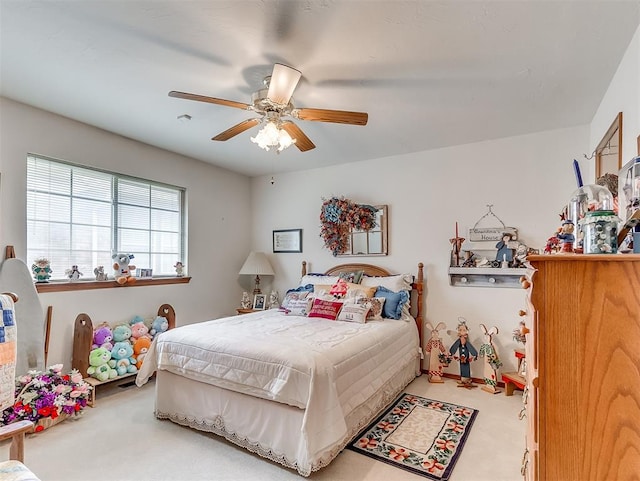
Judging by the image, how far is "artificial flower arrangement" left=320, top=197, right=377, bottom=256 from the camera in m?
4.32

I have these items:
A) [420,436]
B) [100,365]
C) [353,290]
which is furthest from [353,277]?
[100,365]

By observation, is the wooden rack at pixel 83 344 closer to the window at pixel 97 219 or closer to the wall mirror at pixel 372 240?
the window at pixel 97 219

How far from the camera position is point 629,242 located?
4.31ft

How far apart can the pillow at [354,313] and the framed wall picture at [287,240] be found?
5.45 ft

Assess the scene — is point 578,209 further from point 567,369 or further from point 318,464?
point 318,464

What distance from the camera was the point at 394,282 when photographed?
391 centimetres

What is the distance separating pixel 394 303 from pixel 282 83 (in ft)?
8.16

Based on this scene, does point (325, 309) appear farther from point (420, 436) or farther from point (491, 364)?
point (491, 364)

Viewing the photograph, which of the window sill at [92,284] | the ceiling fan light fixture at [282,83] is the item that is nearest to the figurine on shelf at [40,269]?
the window sill at [92,284]

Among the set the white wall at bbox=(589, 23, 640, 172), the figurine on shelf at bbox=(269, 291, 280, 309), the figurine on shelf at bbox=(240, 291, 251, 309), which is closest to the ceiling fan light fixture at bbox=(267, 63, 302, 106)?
the white wall at bbox=(589, 23, 640, 172)

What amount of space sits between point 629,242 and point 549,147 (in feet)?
8.22

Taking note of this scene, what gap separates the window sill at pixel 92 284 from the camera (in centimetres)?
301

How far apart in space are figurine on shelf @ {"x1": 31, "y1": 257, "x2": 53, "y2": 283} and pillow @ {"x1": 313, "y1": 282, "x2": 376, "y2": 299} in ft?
8.48

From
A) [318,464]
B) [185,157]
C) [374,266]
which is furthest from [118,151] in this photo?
[318,464]
